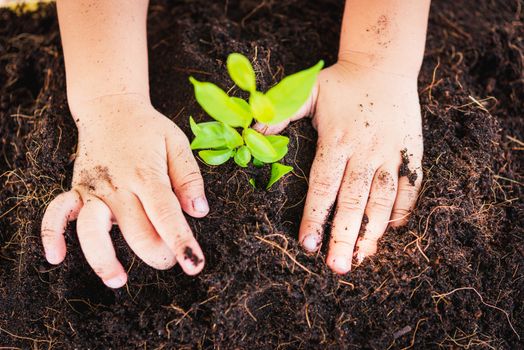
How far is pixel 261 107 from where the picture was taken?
0.94 meters

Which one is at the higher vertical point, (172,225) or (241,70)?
(241,70)

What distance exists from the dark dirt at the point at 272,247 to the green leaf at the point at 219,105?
0.21 metres

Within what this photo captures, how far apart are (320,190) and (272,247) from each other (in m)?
0.20

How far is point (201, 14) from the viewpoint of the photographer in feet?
5.14

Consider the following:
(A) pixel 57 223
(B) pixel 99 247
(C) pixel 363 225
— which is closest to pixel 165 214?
(B) pixel 99 247

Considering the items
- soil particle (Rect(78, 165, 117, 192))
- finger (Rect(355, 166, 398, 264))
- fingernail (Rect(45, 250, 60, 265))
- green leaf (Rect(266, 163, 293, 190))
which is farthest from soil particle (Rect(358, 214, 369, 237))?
fingernail (Rect(45, 250, 60, 265))

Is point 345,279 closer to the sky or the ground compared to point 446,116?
closer to the ground

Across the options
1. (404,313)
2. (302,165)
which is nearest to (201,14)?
(302,165)

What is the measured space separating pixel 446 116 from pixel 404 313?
558 millimetres

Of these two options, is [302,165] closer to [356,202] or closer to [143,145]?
[356,202]

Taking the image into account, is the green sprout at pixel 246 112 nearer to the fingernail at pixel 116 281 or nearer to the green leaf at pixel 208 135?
the green leaf at pixel 208 135

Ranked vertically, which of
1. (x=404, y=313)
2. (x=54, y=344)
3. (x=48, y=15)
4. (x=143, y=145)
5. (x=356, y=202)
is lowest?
(x=54, y=344)

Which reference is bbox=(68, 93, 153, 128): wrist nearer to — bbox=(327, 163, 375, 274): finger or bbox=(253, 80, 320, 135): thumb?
bbox=(253, 80, 320, 135): thumb

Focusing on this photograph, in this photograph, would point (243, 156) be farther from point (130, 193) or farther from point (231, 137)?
point (130, 193)
